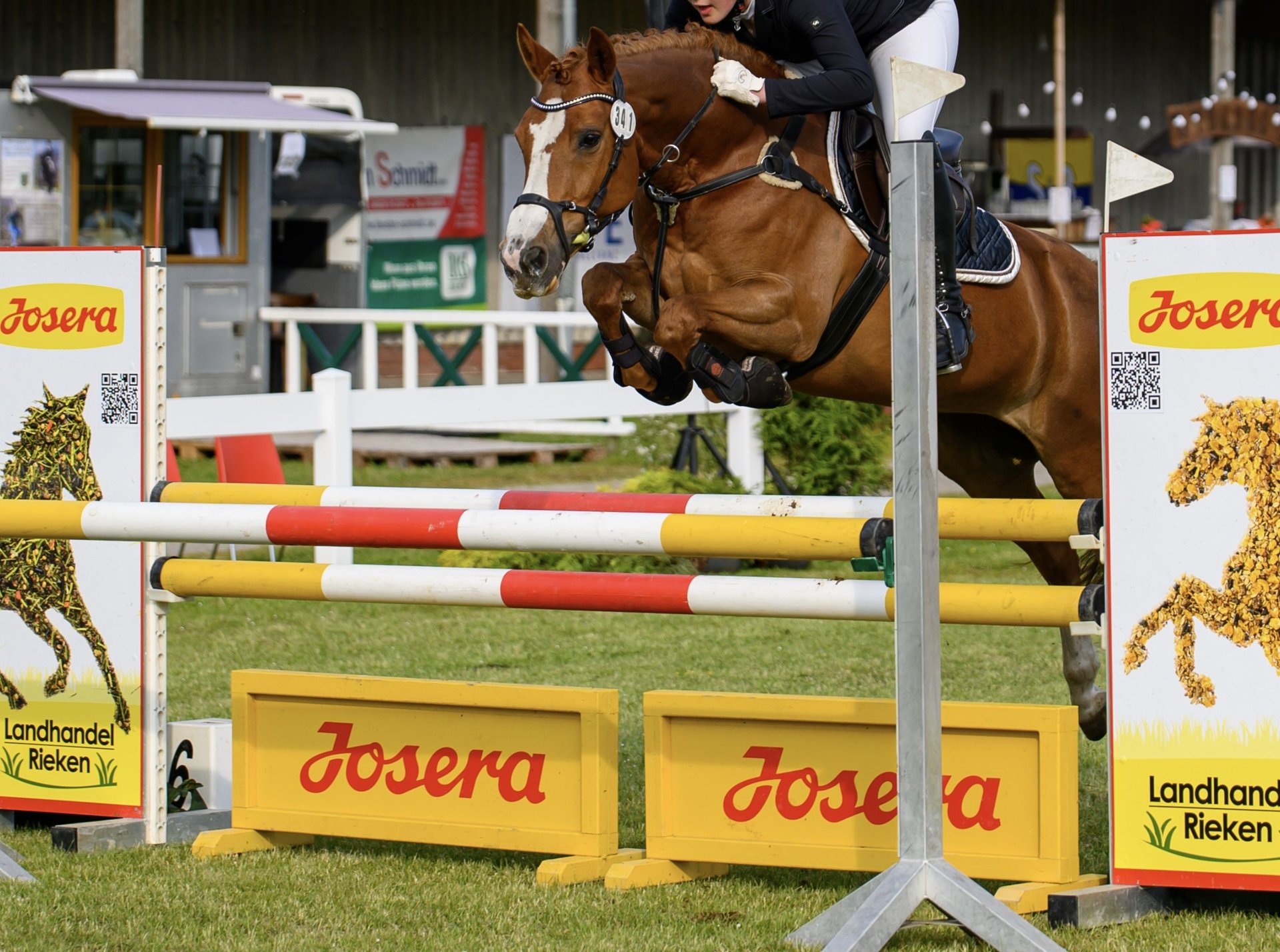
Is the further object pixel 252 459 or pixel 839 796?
pixel 252 459

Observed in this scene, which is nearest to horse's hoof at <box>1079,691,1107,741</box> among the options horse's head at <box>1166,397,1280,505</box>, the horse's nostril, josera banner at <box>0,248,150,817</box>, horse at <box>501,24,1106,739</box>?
horse at <box>501,24,1106,739</box>

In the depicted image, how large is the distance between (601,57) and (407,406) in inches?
234

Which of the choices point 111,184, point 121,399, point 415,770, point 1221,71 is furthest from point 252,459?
point 1221,71

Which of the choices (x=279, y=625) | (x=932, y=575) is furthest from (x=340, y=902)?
(x=279, y=625)

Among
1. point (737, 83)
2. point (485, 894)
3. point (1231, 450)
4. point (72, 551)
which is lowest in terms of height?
point (485, 894)

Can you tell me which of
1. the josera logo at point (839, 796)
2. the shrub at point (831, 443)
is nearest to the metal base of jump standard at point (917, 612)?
the josera logo at point (839, 796)

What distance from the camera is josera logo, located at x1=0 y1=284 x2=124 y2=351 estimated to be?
4625mm

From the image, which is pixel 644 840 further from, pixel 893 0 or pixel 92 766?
pixel 893 0

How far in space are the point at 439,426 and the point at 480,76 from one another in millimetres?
6350

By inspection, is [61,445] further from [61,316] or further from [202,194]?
[202,194]

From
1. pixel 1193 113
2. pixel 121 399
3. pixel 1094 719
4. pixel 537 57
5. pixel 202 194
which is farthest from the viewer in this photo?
pixel 1193 113

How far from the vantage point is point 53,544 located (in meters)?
4.73

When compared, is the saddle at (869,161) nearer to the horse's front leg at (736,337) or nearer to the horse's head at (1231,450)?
the horse's front leg at (736,337)

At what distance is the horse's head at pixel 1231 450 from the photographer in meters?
3.59
